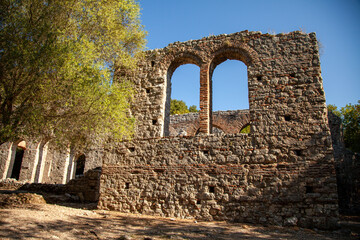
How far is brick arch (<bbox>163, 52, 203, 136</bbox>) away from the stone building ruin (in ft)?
0.11

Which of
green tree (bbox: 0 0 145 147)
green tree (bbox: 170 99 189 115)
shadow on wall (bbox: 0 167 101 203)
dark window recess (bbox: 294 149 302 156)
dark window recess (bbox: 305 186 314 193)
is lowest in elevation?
shadow on wall (bbox: 0 167 101 203)

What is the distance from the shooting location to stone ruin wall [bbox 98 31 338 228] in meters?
6.74

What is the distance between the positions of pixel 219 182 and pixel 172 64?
437cm

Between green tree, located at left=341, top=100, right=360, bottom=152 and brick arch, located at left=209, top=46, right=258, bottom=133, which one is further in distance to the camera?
green tree, located at left=341, top=100, right=360, bottom=152

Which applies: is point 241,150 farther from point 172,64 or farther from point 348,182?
point 348,182

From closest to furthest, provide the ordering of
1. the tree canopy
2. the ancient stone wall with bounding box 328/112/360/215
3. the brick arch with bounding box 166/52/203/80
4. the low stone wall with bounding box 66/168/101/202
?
1. the brick arch with bounding box 166/52/203/80
2. the ancient stone wall with bounding box 328/112/360/215
3. the low stone wall with bounding box 66/168/101/202
4. the tree canopy

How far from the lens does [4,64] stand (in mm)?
6312

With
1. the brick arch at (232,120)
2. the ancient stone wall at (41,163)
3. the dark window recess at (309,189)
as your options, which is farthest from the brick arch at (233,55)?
the ancient stone wall at (41,163)

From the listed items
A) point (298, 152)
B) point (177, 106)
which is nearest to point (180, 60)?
point (298, 152)

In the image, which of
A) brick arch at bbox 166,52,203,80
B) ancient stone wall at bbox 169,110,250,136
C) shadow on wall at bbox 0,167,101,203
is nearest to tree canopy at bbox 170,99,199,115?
ancient stone wall at bbox 169,110,250,136

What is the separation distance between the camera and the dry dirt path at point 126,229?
4.88 m

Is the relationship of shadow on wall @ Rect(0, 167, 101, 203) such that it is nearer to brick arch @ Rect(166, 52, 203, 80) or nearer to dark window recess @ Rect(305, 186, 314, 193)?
brick arch @ Rect(166, 52, 203, 80)

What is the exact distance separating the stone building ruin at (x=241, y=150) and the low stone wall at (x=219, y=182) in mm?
24

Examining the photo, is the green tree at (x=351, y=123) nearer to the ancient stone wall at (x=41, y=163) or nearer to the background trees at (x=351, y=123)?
the background trees at (x=351, y=123)
